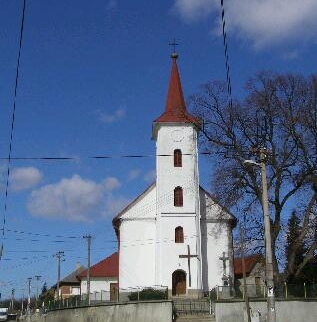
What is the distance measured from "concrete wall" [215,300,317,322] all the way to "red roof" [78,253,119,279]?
24.6 metres

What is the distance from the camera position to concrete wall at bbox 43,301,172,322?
107ft

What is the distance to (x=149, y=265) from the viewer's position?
148 feet

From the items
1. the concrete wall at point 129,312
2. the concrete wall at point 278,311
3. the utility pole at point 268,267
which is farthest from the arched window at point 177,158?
the utility pole at point 268,267

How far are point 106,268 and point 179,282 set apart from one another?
16027 mm

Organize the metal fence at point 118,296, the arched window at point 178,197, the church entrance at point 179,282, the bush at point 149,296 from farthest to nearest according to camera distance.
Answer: the arched window at point 178,197, the church entrance at point 179,282, the metal fence at point 118,296, the bush at point 149,296

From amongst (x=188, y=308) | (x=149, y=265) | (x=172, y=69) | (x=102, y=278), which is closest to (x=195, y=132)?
(x=172, y=69)

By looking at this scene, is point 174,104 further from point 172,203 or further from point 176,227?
point 176,227

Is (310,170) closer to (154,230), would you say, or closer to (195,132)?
(195,132)

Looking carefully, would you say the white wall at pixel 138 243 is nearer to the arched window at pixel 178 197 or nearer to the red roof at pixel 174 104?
the arched window at pixel 178 197

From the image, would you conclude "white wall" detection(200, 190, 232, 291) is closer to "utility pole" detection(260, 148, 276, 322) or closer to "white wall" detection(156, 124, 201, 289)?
"white wall" detection(156, 124, 201, 289)

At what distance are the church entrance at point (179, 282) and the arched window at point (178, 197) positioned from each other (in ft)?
16.8

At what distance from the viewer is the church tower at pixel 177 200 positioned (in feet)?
140

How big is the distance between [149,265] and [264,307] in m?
14.8

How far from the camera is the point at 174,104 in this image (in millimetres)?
47438
